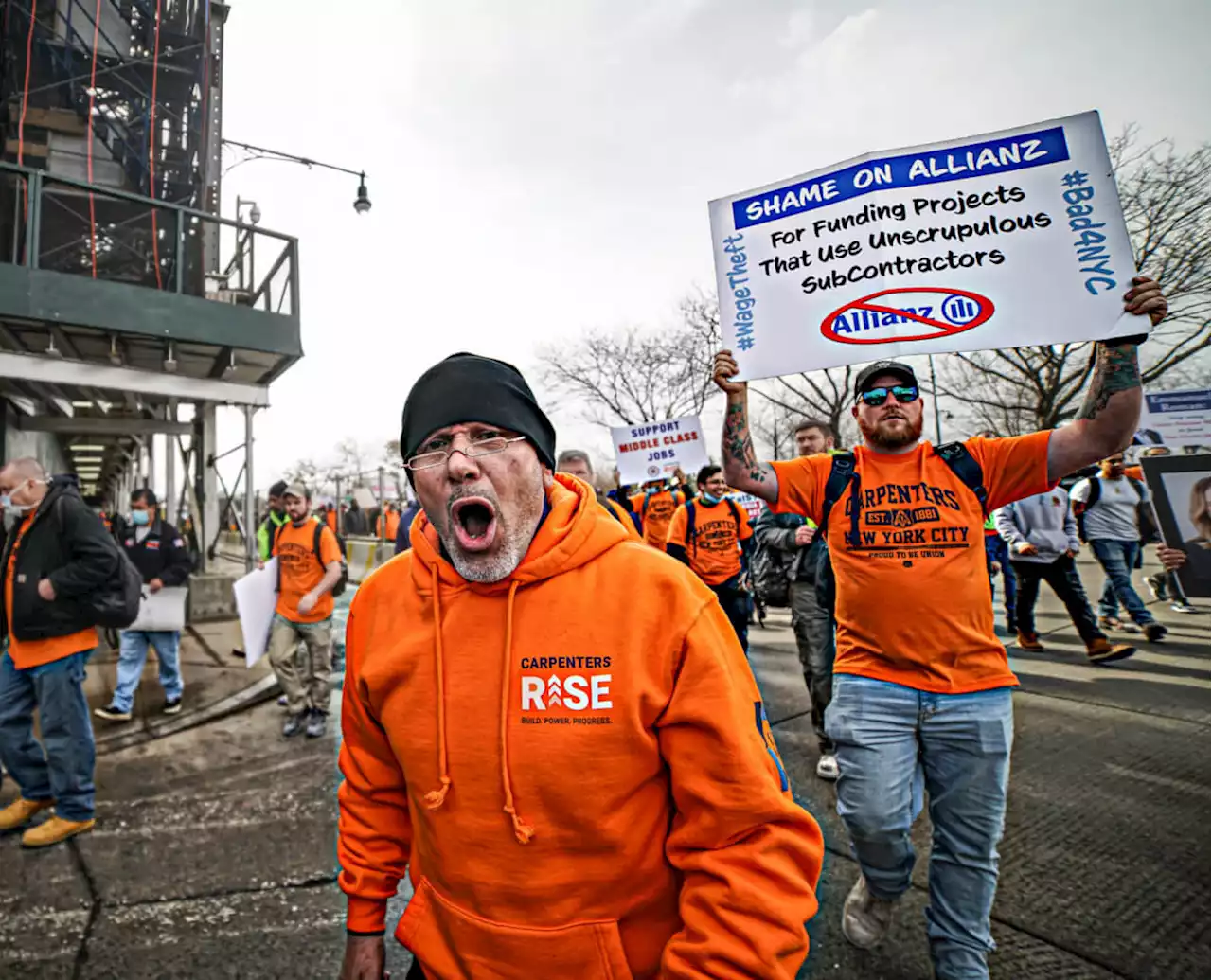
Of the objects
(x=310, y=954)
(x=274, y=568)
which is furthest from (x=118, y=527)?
(x=310, y=954)

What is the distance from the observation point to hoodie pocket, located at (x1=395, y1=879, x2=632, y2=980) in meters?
1.32

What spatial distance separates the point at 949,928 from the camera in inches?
91.7

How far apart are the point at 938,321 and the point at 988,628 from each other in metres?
1.17

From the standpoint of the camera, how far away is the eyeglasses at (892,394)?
2727mm

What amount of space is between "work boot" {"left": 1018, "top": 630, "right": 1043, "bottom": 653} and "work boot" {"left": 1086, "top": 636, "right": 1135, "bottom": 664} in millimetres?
574

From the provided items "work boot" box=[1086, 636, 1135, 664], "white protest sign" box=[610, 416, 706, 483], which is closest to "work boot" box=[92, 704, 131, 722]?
"white protest sign" box=[610, 416, 706, 483]

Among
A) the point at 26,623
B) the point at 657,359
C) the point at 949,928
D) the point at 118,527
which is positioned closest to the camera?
the point at 949,928

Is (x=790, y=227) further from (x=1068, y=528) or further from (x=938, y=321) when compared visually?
(x=1068, y=528)

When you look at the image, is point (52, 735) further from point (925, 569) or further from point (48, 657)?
point (925, 569)

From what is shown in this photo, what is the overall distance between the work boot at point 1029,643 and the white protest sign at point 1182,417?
2.35 meters

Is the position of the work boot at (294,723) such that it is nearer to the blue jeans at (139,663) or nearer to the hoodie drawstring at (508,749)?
the blue jeans at (139,663)

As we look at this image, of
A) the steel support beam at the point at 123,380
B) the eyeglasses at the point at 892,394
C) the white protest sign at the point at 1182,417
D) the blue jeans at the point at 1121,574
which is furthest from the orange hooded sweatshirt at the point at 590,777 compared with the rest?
the steel support beam at the point at 123,380

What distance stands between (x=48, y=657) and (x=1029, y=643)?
334 inches

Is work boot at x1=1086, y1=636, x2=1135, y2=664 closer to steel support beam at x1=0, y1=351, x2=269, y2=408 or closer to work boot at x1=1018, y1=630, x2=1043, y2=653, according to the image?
work boot at x1=1018, y1=630, x2=1043, y2=653
